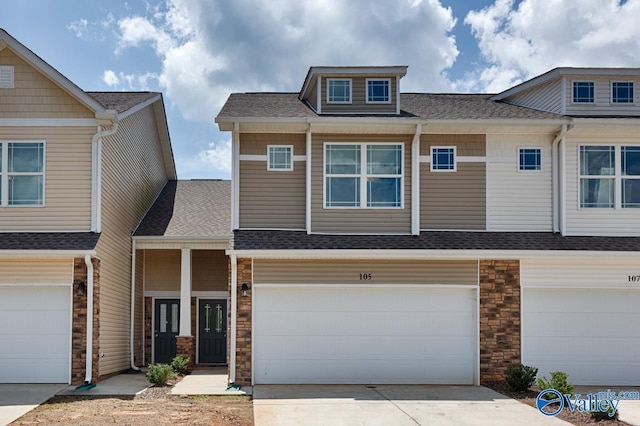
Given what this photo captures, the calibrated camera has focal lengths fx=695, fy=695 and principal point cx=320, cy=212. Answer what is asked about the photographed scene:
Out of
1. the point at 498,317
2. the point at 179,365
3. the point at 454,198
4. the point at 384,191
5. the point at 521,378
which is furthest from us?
the point at 179,365

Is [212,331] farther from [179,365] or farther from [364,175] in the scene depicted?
[364,175]

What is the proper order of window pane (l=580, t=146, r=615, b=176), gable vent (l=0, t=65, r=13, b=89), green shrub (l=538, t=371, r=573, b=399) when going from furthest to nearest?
window pane (l=580, t=146, r=615, b=176) < gable vent (l=0, t=65, r=13, b=89) < green shrub (l=538, t=371, r=573, b=399)

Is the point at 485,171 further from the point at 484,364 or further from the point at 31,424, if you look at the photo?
the point at 31,424

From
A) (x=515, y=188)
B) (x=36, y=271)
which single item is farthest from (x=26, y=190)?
(x=515, y=188)

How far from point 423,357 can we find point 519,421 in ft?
12.6

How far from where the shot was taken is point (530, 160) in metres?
15.6

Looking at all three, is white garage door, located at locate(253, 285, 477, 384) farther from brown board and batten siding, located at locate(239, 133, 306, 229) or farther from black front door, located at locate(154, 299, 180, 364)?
black front door, located at locate(154, 299, 180, 364)

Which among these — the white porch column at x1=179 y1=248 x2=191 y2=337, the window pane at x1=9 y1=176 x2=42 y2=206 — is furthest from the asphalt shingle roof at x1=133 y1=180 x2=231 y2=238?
the window pane at x1=9 y1=176 x2=42 y2=206

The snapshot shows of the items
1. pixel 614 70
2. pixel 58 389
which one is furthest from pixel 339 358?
pixel 614 70

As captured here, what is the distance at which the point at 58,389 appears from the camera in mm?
13469

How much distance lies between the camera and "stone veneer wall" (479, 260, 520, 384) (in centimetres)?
1465

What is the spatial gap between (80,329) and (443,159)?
8526 mm

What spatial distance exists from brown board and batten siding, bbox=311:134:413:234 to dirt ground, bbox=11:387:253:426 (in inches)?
166

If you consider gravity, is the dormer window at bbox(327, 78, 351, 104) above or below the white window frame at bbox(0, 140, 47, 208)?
above
